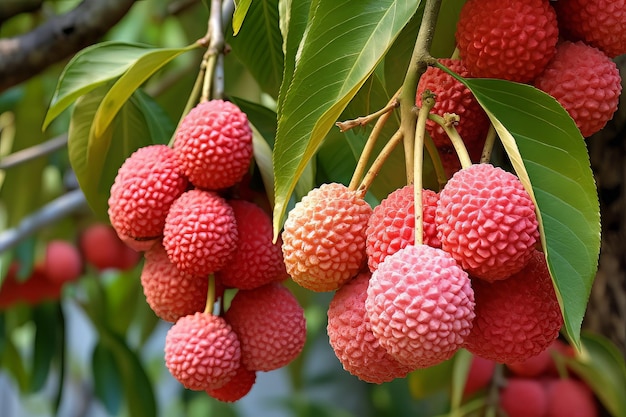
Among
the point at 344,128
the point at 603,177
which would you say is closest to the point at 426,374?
the point at 603,177

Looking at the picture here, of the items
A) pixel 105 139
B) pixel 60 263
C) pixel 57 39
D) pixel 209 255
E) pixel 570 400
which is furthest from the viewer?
pixel 60 263

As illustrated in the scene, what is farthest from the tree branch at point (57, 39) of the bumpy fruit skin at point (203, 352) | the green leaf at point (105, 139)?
the bumpy fruit skin at point (203, 352)

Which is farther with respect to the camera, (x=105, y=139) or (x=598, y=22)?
(x=105, y=139)

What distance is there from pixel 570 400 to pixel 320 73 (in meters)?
0.85

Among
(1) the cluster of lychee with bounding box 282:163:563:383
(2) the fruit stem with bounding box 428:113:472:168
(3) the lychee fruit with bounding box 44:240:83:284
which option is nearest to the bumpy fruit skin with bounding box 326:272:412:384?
(1) the cluster of lychee with bounding box 282:163:563:383

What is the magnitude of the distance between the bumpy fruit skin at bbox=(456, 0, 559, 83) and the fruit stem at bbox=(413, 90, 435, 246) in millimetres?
61

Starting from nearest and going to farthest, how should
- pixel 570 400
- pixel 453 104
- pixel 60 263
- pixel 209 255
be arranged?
pixel 453 104 → pixel 209 255 → pixel 570 400 → pixel 60 263

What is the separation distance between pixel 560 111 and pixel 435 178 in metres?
0.14

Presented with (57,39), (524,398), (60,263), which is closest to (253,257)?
(57,39)

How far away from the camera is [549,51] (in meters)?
0.54

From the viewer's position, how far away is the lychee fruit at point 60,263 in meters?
1.70

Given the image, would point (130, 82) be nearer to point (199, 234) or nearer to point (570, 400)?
point (199, 234)

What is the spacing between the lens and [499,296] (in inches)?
19.5

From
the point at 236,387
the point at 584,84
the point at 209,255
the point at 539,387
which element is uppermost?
the point at 584,84
